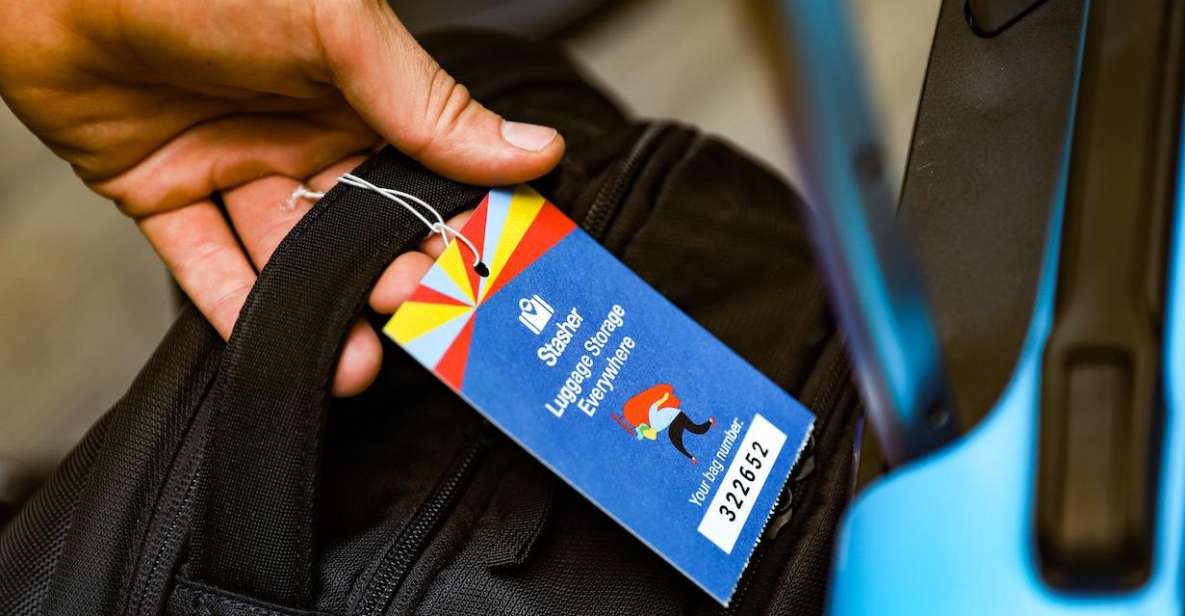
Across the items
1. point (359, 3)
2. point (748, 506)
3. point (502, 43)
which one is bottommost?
point (748, 506)

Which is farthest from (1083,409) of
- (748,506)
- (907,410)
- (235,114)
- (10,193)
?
(10,193)

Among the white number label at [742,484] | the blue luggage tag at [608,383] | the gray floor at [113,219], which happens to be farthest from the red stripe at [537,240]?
the gray floor at [113,219]

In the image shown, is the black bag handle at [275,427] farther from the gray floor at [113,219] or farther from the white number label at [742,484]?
the gray floor at [113,219]

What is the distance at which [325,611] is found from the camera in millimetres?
531

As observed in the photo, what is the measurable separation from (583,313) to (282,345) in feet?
0.47

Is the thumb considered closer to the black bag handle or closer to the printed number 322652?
the black bag handle

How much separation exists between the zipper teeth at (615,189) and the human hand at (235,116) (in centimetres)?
5

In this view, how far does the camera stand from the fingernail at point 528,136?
0.57 meters

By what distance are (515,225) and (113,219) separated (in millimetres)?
731

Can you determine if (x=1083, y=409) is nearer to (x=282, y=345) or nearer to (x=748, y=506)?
(x=748, y=506)

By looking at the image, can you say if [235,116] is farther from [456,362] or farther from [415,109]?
[456,362]

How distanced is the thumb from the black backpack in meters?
0.02

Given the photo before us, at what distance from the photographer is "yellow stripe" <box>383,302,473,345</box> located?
507 mm

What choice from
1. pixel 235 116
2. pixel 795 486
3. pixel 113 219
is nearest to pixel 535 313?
pixel 795 486
